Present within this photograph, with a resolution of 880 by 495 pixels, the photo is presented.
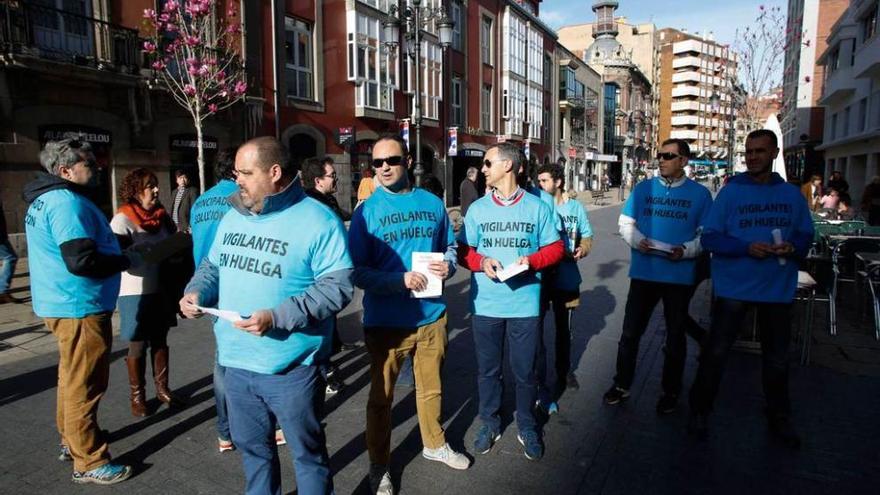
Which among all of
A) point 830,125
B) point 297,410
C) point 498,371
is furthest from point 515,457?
point 830,125

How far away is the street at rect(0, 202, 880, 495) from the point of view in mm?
3150

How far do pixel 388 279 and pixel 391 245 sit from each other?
0.22m

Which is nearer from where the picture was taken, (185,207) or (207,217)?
(207,217)

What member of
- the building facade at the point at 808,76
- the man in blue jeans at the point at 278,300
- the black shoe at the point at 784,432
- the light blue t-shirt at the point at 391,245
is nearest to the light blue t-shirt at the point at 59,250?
the man in blue jeans at the point at 278,300

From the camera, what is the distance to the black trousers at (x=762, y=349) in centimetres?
360

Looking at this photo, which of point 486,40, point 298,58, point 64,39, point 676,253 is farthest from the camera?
point 486,40

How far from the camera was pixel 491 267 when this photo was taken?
3.28 meters

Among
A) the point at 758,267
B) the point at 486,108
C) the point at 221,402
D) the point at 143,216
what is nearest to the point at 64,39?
the point at 143,216

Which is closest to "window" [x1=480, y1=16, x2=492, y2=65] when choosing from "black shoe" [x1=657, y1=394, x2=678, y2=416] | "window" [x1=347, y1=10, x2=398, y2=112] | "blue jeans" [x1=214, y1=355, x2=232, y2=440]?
"window" [x1=347, y1=10, x2=398, y2=112]

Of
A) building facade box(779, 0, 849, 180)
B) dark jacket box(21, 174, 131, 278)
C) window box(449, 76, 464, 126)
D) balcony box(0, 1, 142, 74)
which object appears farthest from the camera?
building facade box(779, 0, 849, 180)

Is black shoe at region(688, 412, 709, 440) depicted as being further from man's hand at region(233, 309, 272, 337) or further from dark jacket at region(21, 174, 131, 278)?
dark jacket at region(21, 174, 131, 278)

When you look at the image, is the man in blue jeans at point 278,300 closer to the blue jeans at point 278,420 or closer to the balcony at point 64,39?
the blue jeans at point 278,420

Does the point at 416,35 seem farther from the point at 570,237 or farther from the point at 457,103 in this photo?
the point at 457,103

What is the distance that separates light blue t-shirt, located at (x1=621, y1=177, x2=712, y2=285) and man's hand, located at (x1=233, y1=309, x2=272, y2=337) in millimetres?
2869
